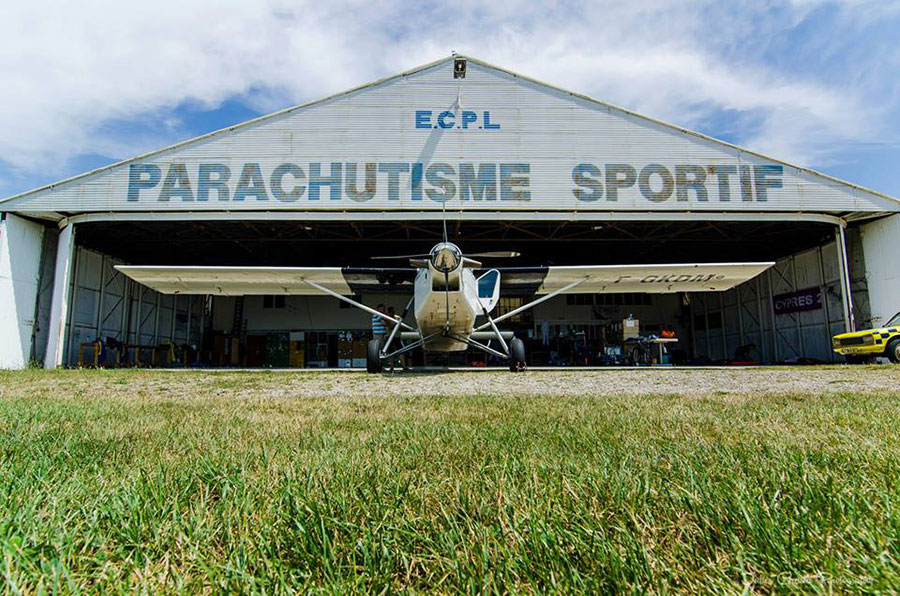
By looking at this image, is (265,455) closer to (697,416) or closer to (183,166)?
(697,416)

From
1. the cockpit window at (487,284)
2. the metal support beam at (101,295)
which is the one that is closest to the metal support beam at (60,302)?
the metal support beam at (101,295)

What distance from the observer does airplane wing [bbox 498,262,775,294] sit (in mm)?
14578

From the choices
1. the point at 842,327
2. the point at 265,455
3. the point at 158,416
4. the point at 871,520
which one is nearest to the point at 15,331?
the point at 158,416

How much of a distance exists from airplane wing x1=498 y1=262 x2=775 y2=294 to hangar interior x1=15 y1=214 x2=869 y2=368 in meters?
2.64

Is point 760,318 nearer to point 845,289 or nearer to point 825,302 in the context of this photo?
point 825,302

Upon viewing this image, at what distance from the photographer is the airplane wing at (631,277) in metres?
14.6

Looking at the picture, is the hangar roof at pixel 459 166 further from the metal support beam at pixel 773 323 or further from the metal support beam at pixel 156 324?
the metal support beam at pixel 156 324

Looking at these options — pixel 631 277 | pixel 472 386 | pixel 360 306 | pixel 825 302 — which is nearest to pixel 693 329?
pixel 825 302

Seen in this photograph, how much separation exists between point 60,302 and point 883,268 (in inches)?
1099

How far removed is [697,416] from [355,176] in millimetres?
14621

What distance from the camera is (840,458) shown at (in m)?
1.99

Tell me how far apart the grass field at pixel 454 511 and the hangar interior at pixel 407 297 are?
14.3 metres

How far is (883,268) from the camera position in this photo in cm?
1780

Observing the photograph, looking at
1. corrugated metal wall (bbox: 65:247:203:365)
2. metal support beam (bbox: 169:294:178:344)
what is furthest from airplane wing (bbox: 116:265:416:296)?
metal support beam (bbox: 169:294:178:344)
